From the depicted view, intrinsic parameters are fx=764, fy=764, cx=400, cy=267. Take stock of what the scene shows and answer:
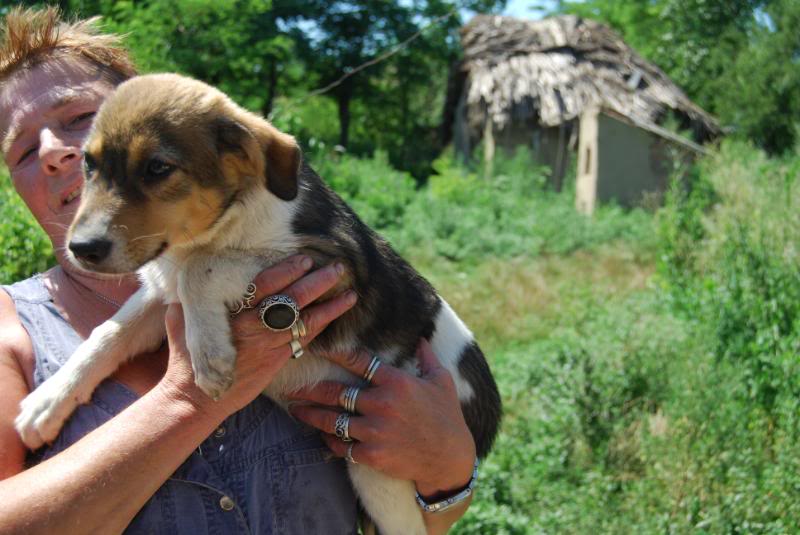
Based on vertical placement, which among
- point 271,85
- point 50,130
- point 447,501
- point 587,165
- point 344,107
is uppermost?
point 50,130

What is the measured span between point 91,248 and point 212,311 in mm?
349

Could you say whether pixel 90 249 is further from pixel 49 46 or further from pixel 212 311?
pixel 49 46

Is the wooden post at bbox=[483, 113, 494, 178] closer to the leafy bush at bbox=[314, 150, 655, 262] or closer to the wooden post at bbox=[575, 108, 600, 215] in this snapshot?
the leafy bush at bbox=[314, 150, 655, 262]

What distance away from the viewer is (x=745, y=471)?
14.3 feet

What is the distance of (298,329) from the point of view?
209cm

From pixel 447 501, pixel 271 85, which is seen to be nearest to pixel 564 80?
pixel 271 85

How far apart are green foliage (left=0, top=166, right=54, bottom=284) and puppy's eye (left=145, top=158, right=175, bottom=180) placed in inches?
80.5

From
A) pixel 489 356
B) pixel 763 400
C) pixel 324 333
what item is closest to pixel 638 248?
pixel 489 356

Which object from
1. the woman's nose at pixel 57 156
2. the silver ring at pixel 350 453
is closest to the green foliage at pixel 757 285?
the silver ring at pixel 350 453

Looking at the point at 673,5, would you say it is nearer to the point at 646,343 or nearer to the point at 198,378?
the point at 646,343

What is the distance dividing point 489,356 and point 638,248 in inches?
184

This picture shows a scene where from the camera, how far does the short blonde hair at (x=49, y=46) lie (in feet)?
8.14

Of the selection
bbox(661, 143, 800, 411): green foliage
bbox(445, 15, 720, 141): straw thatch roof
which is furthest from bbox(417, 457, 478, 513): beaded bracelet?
bbox(445, 15, 720, 141): straw thatch roof

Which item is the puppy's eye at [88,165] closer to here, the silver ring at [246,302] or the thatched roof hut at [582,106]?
the silver ring at [246,302]
